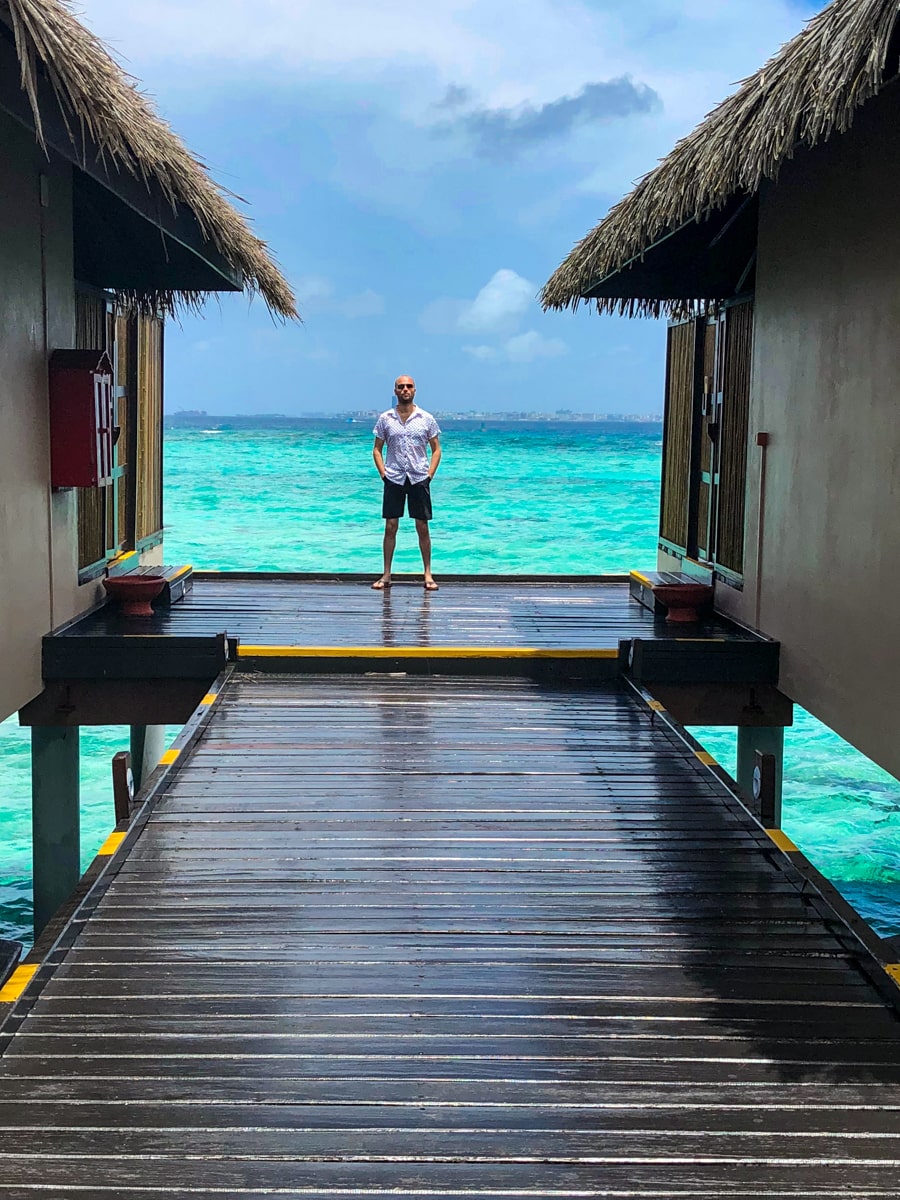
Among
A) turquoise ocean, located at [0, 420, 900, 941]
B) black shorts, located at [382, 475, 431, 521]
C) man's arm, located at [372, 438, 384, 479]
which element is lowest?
turquoise ocean, located at [0, 420, 900, 941]

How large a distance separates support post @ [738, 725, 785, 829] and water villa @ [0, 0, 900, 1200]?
1.5 inches

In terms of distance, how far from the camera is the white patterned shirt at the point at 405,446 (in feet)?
28.9

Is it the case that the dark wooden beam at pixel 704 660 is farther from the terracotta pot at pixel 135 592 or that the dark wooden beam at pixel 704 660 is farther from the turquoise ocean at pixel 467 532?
the turquoise ocean at pixel 467 532

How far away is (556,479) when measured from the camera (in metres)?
47.6

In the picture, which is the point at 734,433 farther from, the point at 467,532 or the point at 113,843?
the point at 467,532

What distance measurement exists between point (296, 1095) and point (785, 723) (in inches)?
185

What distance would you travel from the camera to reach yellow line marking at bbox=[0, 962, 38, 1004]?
325 centimetres

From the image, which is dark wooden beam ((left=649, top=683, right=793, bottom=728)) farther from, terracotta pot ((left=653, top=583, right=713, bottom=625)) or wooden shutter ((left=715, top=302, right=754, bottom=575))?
wooden shutter ((left=715, top=302, right=754, bottom=575))

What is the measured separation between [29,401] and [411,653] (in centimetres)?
234

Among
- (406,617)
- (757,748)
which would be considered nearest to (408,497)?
(406,617)

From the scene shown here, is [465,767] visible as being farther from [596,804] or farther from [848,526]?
[848,526]

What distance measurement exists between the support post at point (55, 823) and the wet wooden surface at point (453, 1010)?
2809 mm

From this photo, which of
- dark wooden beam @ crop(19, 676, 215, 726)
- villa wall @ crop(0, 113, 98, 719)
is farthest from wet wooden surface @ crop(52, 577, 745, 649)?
villa wall @ crop(0, 113, 98, 719)

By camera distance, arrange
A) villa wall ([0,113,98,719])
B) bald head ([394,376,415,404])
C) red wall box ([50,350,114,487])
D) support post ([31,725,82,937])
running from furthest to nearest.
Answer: bald head ([394,376,415,404]) → support post ([31,725,82,937]) → red wall box ([50,350,114,487]) → villa wall ([0,113,98,719])
